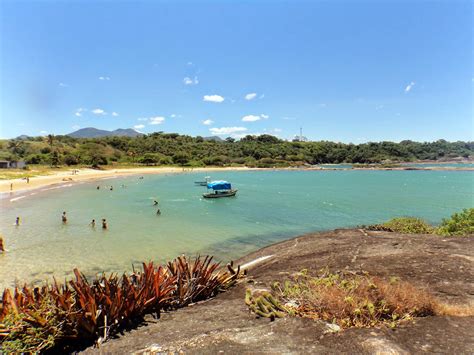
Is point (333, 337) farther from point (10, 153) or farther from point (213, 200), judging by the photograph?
point (10, 153)

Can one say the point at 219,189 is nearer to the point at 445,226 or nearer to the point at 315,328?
the point at 445,226

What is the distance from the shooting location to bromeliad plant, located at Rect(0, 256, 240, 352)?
5.97 m

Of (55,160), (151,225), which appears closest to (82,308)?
(151,225)

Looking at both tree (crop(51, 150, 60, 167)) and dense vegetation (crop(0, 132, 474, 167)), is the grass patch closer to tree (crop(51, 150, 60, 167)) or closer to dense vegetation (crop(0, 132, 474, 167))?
tree (crop(51, 150, 60, 167))

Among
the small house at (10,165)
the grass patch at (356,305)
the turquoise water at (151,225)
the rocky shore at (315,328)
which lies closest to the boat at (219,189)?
the turquoise water at (151,225)

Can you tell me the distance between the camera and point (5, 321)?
20.4ft

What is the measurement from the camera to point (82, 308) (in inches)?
248

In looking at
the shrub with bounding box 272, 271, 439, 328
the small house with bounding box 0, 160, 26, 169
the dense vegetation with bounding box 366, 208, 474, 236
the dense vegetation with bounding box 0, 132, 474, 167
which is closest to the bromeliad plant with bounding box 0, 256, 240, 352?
the shrub with bounding box 272, 271, 439, 328

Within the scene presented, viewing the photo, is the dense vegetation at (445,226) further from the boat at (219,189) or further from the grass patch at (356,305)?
the boat at (219,189)

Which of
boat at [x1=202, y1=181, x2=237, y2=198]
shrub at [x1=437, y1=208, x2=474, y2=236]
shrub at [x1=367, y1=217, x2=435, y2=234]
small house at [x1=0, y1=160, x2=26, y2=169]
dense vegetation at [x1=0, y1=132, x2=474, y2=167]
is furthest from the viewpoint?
dense vegetation at [x1=0, y1=132, x2=474, y2=167]

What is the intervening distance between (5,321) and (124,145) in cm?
17517

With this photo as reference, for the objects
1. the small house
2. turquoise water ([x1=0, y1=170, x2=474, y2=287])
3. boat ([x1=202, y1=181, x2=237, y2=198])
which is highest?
the small house

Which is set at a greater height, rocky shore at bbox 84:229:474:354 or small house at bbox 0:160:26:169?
small house at bbox 0:160:26:169

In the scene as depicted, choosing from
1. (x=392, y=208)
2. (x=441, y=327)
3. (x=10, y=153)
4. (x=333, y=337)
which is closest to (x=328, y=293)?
(x=333, y=337)
